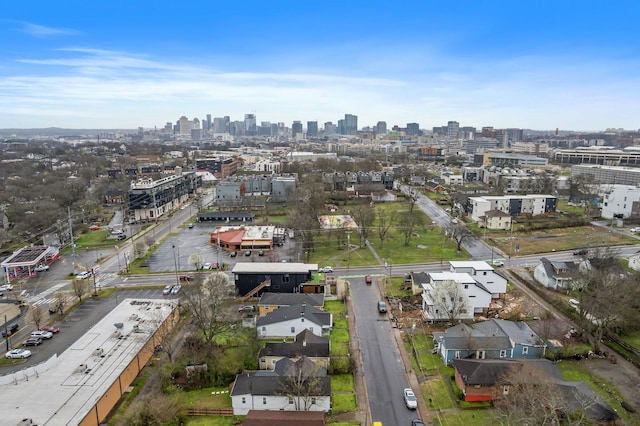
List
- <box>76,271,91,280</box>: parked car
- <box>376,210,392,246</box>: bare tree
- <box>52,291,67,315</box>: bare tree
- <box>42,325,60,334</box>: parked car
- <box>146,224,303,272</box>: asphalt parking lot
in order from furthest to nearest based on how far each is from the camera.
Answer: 1. <box>376,210,392,246</box>: bare tree
2. <box>146,224,303,272</box>: asphalt parking lot
3. <box>76,271,91,280</box>: parked car
4. <box>52,291,67,315</box>: bare tree
5. <box>42,325,60,334</box>: parked car

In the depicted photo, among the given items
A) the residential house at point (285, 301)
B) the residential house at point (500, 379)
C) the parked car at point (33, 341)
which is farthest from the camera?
the residential house at point (285, 301)

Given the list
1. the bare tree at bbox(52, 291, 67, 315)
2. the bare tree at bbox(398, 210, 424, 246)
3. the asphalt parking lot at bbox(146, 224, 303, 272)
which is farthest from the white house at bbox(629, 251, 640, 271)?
the bare tree at bbox(52, 291, 67, 315)

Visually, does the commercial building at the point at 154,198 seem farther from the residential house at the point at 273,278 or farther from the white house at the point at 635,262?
the white house at the point at 635,262

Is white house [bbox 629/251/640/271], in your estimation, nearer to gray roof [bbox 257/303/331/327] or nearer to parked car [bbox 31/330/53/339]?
gray roof [bbox 257/303/331/327]

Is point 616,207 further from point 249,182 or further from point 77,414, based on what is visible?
point 77,414

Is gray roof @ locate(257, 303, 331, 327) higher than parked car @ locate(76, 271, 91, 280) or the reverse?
higher

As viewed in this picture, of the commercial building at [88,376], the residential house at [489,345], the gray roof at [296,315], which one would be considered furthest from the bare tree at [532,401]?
the commercial building at [88,376]

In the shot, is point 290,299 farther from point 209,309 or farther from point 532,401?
point 532,401

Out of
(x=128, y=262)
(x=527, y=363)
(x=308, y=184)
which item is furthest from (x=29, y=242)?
(x=527, y=363)
